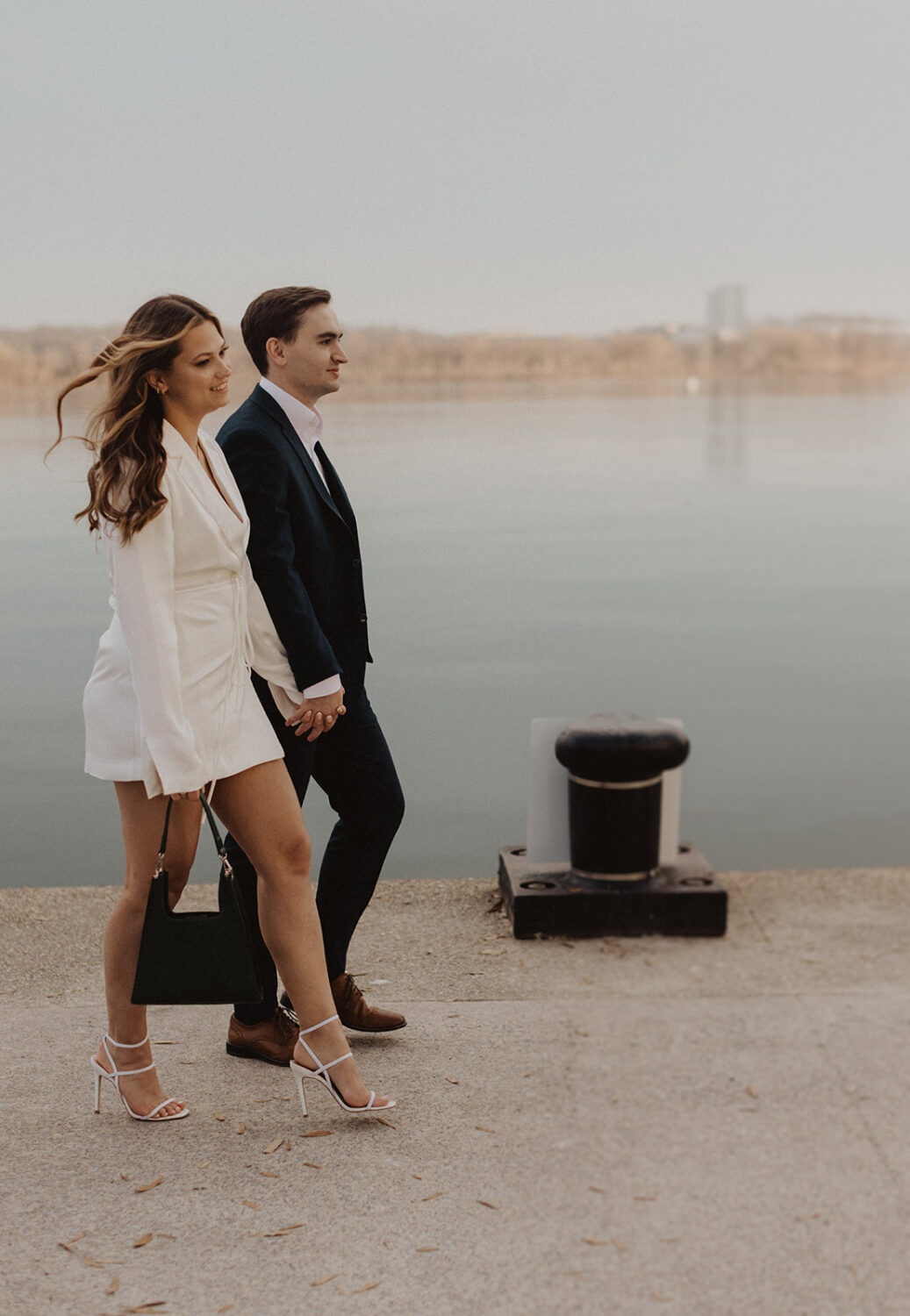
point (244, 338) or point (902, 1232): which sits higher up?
point (244, 338)

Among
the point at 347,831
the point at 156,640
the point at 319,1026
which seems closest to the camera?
the point at 156,640

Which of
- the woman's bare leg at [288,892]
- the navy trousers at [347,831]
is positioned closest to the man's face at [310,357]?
the navy trousers at [347,831]

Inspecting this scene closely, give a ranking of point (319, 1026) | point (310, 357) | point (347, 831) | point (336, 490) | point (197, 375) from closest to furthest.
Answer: point (197, 375)
point (319, 1026)
point (310, 357)
point (336, 490)
point (347, 831)

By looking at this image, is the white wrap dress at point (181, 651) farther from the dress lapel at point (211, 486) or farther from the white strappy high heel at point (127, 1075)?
the white strappy high heel at point (127, 1075)

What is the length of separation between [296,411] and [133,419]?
0.63 m

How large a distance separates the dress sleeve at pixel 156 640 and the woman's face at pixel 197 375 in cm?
29

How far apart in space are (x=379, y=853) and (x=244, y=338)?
4.82 ft

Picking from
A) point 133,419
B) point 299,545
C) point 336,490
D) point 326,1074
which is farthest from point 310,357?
point 326,1074

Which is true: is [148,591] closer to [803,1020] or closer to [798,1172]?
[798,1172]

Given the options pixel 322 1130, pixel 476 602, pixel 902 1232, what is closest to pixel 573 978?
pixel 322 1130

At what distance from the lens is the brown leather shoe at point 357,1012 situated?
13.4 ft

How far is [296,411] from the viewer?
3771 millimetres

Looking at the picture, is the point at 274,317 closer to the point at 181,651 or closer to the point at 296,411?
the point at 296,411

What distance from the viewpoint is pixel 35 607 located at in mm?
18047
